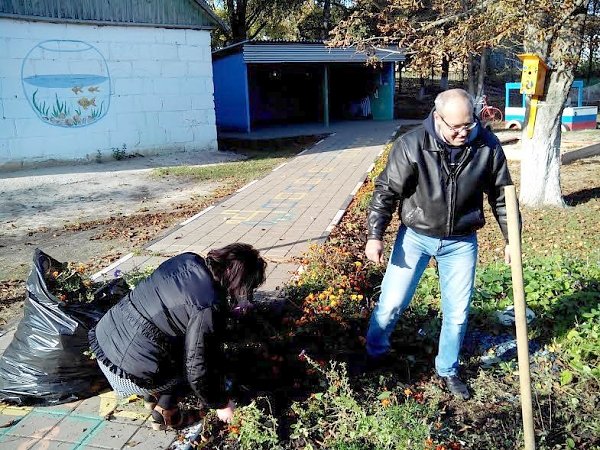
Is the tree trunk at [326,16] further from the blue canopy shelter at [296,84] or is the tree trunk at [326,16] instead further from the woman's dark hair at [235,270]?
the woman's dark hair at [235,270]

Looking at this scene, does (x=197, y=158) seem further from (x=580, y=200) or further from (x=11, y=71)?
(x=580, y=200)

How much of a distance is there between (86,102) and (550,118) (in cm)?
1087

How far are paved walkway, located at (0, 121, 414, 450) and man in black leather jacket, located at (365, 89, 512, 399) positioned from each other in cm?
160

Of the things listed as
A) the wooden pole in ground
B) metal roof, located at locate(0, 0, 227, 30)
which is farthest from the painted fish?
the wooden pole in ground

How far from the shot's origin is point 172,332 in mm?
2664

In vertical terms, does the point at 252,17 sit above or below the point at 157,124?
above

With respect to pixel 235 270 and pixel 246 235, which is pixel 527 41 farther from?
pixel 235 270

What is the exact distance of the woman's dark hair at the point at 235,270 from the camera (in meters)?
2.55

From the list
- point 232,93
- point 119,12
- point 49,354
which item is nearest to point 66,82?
point 119,12

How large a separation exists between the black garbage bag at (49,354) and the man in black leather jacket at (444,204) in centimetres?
174

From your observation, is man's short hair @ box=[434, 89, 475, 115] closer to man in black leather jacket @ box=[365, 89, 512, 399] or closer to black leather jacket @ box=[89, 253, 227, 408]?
man in black leather jacket @ box=[365, 89, 512, 399]

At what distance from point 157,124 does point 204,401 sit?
13.4 m

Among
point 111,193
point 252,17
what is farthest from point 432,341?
point 252,17

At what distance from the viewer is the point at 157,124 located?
1506 cm
